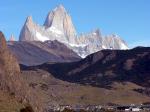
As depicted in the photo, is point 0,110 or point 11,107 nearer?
point 0,110

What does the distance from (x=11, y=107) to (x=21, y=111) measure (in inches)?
270

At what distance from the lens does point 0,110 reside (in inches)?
6417

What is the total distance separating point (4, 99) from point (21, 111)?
77.3 ft

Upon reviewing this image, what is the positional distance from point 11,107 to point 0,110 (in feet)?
64.5

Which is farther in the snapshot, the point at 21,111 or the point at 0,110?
the point at 21,111

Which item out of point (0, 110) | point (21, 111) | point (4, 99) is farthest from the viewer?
point (4, 99)

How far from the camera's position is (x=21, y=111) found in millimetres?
176875

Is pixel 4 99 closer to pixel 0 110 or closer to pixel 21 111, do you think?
pixel 21 111

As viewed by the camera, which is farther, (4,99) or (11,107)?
(4,99)

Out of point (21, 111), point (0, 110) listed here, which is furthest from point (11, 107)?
point (0, 110)

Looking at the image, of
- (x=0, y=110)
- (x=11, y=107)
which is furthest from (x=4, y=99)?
(x=0, y=110)

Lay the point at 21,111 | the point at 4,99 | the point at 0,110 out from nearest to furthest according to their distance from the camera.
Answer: the point at 0,110, the point at 21,111, the point at 4,99

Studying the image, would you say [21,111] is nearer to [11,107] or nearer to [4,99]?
[11,107]

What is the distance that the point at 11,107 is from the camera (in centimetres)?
18262
